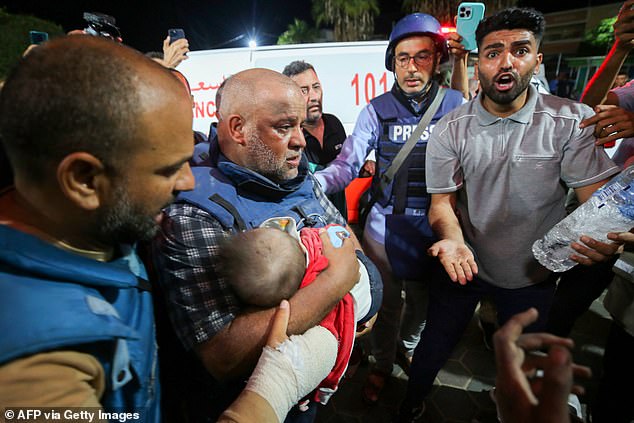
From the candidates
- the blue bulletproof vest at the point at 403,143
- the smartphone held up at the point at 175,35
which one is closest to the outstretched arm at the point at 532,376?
the blue bulletproof vest at the point at 403,143

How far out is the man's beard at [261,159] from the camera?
1.57 metres

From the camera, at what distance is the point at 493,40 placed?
1.87 m

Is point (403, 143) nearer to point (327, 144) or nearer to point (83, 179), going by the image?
point (327, 144)

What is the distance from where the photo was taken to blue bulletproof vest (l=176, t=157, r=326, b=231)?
1.35 metres

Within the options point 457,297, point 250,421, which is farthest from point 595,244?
point 250,421

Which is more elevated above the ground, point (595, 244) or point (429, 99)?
point (429, 99)

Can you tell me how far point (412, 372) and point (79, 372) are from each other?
2024 millimetres

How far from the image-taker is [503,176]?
6.12ft

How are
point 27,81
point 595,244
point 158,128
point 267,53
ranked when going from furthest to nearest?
point 267,53, point 595,244, point 158,128, point 27,81

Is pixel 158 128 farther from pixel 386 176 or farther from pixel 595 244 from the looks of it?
pixel 595 244

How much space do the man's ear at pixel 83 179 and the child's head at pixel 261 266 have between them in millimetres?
474

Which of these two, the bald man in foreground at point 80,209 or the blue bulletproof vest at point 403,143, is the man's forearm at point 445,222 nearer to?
the blue bulletproof vest at point 403,143

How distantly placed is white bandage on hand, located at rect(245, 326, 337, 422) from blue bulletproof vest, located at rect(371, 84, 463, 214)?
150cm

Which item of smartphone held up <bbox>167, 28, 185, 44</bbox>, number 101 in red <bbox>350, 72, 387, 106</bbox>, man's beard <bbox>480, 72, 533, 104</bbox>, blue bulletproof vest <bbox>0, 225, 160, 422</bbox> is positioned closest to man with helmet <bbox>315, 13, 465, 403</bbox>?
man's beard <bbox>480, 72, 533, 104</bbox>
